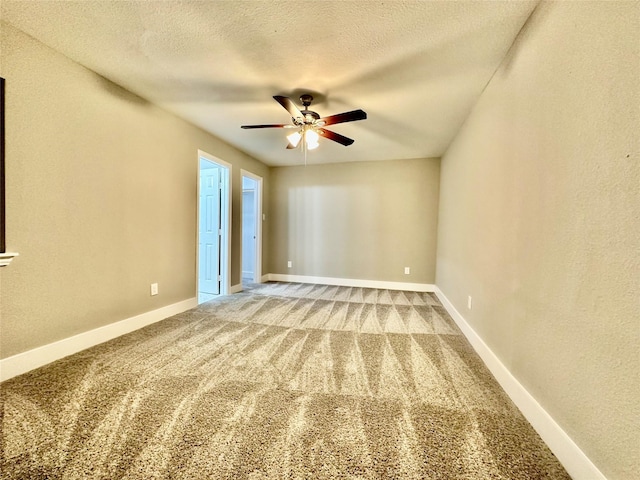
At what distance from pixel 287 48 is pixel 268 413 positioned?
2368 millimetres

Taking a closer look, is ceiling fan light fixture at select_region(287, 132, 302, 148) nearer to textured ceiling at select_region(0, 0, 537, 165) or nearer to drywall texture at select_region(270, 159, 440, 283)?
textured ceiling at select_region(0, 0, 537, 165)

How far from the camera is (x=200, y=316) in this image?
296 centimetres

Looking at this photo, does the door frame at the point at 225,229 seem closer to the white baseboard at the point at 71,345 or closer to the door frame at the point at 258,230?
the door frame at the point at 258,230

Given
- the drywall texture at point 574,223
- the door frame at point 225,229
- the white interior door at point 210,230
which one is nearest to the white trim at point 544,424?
the drywall texture at point 574,223

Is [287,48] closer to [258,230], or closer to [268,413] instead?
[268,413]

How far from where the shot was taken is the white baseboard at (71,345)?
1.69m

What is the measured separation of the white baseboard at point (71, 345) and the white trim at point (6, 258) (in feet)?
2.13

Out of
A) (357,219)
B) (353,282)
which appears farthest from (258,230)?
(353,282)

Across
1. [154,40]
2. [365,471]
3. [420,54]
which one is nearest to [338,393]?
[365,471]

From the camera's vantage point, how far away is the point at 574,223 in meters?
1.10

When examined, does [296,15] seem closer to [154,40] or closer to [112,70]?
[154,40]

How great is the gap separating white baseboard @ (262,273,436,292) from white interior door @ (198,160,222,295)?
128cm

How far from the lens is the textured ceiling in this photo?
1504 millimetres

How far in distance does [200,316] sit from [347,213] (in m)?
3.06
